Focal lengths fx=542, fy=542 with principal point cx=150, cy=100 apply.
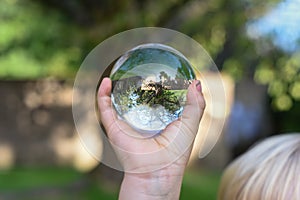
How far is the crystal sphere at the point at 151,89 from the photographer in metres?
0.97

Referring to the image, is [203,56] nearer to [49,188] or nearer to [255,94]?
[49,188]

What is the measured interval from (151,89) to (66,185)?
5.59 meters

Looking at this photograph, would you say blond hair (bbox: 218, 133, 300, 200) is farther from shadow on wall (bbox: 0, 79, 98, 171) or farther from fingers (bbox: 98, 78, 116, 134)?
shadow on wall (bbox: 0, 79, 98, 171)

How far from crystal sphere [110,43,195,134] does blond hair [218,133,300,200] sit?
1.08 ft

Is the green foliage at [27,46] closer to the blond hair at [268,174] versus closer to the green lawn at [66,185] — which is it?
the green lawn at [66,185]

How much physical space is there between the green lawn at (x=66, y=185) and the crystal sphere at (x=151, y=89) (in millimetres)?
4490

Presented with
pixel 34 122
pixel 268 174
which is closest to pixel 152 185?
pixel 268 174

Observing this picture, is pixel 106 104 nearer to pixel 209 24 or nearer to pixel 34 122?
pixel 209 24

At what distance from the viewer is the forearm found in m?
1.00

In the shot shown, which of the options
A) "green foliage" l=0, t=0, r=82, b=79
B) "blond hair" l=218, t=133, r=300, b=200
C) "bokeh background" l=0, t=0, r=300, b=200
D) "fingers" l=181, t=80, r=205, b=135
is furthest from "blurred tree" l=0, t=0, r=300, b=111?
"fingers" l=181, t=80, r=205, b=135

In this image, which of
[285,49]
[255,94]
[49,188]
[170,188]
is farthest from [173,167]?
[255,94]

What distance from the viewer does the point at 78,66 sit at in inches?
267

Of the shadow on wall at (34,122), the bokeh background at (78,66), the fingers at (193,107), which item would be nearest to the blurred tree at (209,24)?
the bokeh background at (78,66)

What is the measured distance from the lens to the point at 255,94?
25.1 feet
